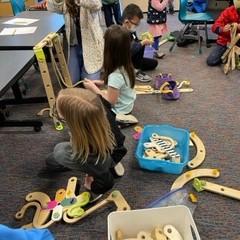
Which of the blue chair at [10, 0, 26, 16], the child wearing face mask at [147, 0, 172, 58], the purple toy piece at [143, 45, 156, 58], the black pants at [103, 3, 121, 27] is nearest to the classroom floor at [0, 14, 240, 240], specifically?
the purple toy piece at [143, 45, 156, 58]

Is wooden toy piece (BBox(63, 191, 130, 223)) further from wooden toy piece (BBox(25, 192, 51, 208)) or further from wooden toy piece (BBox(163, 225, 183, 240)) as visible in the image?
wooden toy piece (BBox(163, 225, 183, 240))

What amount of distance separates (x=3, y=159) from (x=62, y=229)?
0.71 meters

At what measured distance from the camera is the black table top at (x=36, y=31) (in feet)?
6.02

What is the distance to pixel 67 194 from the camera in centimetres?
148

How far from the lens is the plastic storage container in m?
1.15

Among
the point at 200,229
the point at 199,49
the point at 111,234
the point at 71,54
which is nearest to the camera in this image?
the point at 111,234

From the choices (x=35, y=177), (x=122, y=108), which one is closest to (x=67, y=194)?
(x=35, y=177)

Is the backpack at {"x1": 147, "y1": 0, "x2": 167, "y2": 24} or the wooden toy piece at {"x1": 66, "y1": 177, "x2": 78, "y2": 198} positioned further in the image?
the backpack at {"x1": 147, "y1": 0, "x2": 167, "y2": 24}

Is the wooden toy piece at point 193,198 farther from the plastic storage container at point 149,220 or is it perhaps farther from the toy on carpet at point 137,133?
the toy on carpet at point 137,133

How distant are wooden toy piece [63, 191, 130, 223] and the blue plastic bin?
247 millimetres

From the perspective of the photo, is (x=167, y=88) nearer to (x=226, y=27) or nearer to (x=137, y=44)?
(x=137, y=44)

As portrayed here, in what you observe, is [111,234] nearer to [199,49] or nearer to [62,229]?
[62,229]

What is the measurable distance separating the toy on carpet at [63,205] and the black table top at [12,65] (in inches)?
23.0

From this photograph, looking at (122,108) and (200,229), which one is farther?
(122,108)
